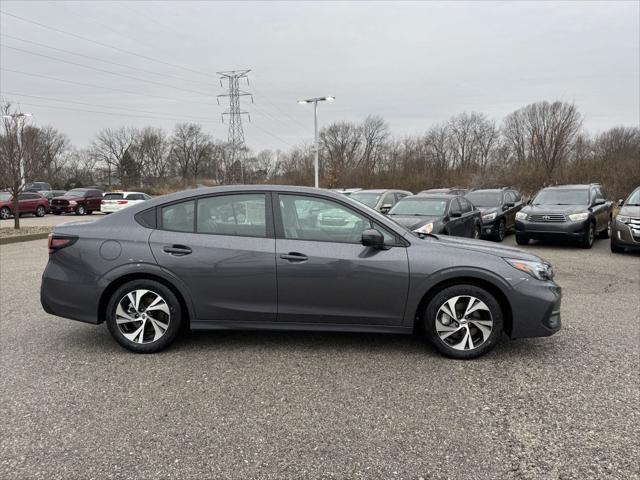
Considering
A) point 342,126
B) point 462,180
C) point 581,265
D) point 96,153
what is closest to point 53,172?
point 96,153

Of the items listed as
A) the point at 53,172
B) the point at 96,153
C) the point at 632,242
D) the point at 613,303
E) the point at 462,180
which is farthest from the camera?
the point at 96,153

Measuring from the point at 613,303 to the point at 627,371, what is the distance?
2756 millimetres

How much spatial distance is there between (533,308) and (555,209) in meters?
9.12

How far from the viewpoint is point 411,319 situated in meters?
4.35

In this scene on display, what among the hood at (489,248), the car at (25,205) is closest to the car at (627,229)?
the hood at (489,248)

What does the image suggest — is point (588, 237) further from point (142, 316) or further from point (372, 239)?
point (142, 316)

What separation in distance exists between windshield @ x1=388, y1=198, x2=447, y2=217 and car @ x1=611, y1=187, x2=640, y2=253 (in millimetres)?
3895

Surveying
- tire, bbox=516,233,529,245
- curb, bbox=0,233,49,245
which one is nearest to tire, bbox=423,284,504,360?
tire, bbox=516,233,529,245

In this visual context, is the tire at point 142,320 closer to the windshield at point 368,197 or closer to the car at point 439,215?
the car at point 439,215

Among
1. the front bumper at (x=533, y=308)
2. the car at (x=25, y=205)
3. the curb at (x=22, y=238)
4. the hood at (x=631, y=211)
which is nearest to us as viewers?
the front bumper at (x=533, y=308)

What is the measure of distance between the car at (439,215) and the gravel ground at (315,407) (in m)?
5.09

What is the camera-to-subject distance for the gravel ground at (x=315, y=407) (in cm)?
280

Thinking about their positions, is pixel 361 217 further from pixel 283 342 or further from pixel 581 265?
pixel 581 265

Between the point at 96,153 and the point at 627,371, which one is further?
the point at 96,153
